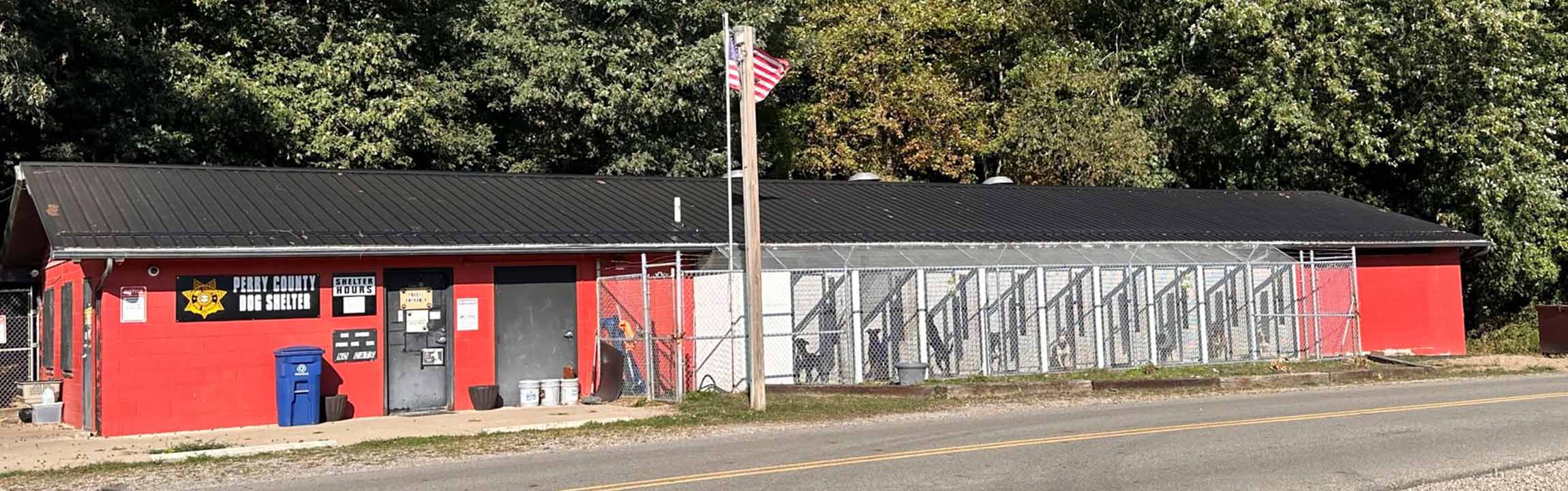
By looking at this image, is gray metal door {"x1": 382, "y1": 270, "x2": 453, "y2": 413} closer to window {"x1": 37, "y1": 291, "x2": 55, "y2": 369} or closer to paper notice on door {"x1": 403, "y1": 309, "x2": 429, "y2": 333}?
paper notice on door {"x1": 403, "y1": 309, "x2": 429, "y2": 333}

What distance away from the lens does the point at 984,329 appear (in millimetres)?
22266

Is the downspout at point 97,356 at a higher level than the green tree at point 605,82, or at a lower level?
lower

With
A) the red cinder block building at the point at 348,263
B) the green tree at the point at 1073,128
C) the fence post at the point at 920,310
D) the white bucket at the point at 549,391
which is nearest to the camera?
the red cinder block building at the point at 348,263

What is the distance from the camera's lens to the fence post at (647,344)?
1945cm

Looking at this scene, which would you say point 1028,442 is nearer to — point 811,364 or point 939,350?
point 811,364

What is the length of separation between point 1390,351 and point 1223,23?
1055 cm

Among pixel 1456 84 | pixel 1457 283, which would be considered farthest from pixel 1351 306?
pixel 1456 84

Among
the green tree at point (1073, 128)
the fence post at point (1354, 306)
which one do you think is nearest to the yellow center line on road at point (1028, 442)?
the fence post at point (1354, 306)

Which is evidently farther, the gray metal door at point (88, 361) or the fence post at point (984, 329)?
the fence post at point (984, 329)

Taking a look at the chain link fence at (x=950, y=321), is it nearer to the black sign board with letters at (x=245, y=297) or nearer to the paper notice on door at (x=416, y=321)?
the paper notice on door at (x=416, y=321)

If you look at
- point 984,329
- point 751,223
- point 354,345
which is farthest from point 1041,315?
point 354,345

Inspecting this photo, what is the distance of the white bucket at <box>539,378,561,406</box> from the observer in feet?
67.1

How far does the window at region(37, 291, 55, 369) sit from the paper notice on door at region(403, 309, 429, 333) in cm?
598

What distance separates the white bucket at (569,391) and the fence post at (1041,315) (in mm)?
7635
